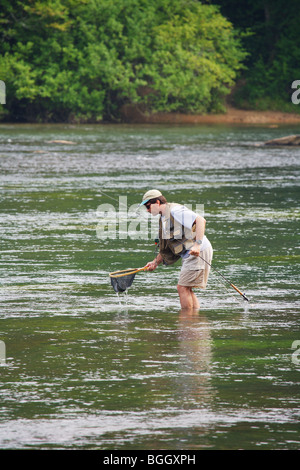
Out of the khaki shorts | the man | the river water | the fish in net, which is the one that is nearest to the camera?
the river water

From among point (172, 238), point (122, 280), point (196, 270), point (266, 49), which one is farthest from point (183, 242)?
point (266, 49)

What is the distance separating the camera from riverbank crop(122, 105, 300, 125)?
63062 mm

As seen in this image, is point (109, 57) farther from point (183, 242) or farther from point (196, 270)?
point (183, 242)

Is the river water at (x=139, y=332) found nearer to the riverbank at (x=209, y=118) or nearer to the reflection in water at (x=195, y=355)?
the reflection in water at (x=195, y=355)

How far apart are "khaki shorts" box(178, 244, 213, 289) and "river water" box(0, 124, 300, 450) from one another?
29cm

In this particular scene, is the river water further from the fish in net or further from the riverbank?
the riverbank

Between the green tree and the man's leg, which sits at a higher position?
the green tree

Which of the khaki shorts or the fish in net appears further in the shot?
the fish in net

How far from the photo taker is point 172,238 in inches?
374

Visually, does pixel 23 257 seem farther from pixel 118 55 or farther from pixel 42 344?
pixel 118 55

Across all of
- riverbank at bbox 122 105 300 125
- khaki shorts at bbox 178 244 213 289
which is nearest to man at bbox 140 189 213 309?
khaki shorts at bbox 178 244 213 289

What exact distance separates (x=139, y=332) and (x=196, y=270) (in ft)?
3.72

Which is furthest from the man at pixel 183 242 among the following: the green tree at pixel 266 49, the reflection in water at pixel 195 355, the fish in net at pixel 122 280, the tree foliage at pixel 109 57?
the green tree at pixel 266 49

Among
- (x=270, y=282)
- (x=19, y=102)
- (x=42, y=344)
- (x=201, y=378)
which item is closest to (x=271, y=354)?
(x=201, y=378)
